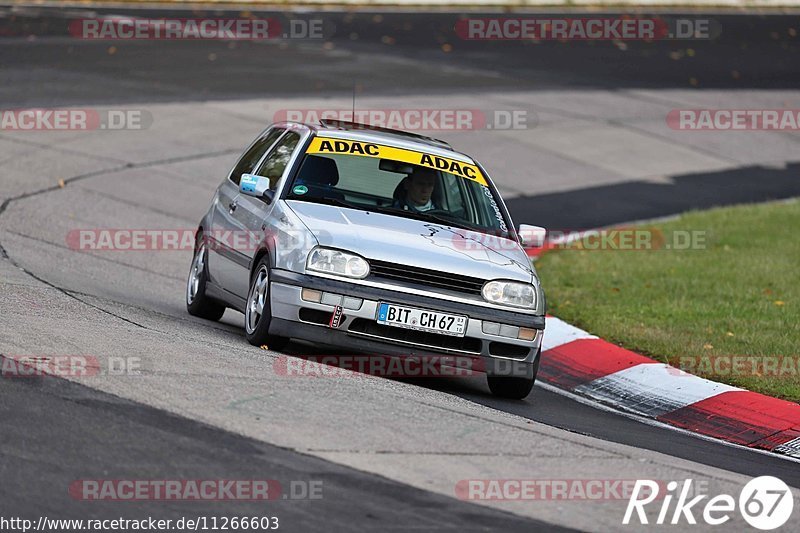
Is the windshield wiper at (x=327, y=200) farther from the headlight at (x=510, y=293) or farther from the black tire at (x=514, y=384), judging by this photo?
the black tire at (x=514, y=384)

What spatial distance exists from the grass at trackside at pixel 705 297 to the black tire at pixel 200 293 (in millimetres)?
3115

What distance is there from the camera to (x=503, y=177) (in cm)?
1911

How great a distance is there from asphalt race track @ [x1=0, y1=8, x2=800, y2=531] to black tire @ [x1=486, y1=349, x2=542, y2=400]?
0.12 meters

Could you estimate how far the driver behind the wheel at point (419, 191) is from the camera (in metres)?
9.73

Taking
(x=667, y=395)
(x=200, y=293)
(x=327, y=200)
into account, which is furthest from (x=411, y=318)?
(x=200, y=293)

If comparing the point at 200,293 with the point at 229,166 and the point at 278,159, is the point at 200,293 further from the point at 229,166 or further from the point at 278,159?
the point at 229,166

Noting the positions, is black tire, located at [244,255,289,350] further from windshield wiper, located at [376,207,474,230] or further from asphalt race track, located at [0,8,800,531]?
windshield wiper, located at [376,207,474,230]

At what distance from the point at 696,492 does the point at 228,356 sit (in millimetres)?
2995

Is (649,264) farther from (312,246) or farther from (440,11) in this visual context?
(440,11)

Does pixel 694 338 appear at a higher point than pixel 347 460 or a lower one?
lower

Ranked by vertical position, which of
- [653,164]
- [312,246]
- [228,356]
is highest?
[312,246]

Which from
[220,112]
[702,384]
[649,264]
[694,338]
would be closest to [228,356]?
[702,384]

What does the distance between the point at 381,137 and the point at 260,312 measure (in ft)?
6.08

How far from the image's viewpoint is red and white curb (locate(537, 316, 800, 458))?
9133 millimetres
